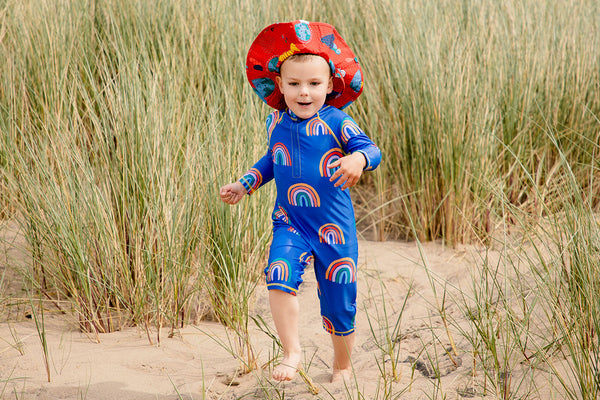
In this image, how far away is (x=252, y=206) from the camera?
3.07m

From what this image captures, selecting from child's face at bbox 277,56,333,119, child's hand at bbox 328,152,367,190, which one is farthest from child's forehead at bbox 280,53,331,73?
child's hand at bbox 328,152,367,190

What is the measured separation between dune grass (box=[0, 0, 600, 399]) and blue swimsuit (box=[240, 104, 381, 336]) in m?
0.42

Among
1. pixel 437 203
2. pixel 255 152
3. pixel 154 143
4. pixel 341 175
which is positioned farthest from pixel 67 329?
pixel 437 203

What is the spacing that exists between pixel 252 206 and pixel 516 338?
1.40m

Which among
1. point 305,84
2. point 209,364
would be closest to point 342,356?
point 209,364

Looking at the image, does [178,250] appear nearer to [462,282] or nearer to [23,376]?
[23,376]

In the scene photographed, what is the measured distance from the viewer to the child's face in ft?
6.81

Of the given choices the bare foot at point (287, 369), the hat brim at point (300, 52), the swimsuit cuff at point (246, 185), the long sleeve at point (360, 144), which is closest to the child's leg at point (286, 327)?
the bare foot at point (287, 369)

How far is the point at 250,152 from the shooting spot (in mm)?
3223

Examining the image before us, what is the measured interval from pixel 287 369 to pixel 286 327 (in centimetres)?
14

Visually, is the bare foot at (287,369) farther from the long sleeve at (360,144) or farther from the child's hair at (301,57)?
the child's hair at (301,57)

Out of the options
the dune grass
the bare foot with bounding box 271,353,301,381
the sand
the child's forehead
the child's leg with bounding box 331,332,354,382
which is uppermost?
the child's forehead

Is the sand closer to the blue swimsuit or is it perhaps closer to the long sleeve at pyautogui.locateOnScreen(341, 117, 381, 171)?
the blue swimsuit

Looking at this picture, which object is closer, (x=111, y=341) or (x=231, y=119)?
(x=111, y=341)
